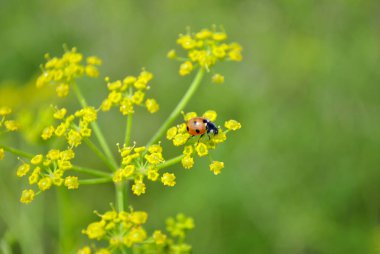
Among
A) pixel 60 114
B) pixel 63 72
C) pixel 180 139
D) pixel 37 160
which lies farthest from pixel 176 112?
pixel 37 160

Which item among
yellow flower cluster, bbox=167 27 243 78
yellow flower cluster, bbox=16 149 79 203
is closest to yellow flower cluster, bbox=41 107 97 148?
yellow flower cluster, bbox=16 149 79 203

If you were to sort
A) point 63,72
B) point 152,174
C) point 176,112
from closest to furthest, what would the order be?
point 152,174 → point 176,112 → point 63,72

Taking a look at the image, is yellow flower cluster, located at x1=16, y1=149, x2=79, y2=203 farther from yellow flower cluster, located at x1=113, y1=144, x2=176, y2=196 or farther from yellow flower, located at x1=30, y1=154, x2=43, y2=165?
yellow flower cluster, located at x1=113, y1=144, x2=176, y2=196

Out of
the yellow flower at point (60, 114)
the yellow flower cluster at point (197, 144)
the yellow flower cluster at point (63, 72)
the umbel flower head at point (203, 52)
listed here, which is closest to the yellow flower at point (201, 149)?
the yellow flower cluster at point (197, 144)

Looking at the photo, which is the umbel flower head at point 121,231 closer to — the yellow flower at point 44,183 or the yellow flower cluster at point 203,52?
the yellow flower at point 44,183

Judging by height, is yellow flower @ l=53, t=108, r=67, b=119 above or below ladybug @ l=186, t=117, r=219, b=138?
above

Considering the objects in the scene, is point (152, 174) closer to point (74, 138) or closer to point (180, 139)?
point (180, 139)

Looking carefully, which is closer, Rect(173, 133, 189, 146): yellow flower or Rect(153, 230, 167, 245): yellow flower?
Rect(153, 230, 167, 245): yellow flower

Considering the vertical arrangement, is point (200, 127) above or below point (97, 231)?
above

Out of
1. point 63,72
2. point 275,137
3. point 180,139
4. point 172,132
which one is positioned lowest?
point 180,139
